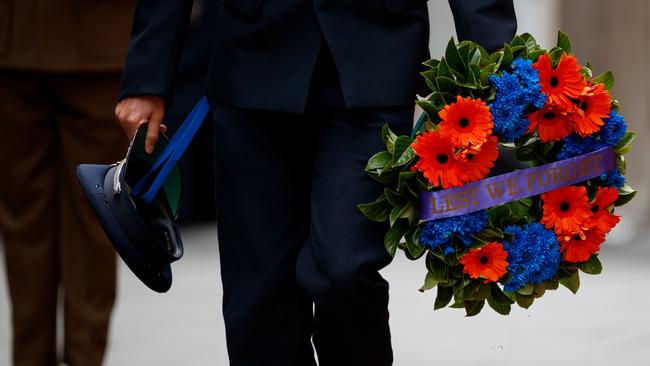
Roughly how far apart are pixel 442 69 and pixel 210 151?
5.36 m

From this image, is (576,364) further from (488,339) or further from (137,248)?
(137,248)

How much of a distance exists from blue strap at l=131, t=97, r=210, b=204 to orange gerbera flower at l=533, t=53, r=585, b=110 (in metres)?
0.86

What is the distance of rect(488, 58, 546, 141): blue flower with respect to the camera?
10.3 feet

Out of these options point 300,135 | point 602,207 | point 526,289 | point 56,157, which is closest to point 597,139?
point 602,207

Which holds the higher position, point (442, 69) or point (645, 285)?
point (442, 69)

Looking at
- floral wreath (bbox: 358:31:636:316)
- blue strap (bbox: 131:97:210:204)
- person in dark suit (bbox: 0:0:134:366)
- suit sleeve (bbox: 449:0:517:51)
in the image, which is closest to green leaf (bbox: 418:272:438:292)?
floral wreath (bbox: 358:31:636:316)

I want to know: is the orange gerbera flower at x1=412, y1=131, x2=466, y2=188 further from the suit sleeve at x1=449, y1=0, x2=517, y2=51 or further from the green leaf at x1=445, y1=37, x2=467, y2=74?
the suit sleeve at x1=449, y1=0, x2=517, y2=51

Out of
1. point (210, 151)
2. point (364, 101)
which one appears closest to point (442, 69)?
point (364, 101)

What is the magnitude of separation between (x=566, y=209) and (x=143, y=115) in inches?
41.4

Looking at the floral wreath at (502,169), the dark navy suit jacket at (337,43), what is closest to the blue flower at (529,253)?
the floral wreath at (502,169)

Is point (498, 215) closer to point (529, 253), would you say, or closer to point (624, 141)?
point (529, 253)

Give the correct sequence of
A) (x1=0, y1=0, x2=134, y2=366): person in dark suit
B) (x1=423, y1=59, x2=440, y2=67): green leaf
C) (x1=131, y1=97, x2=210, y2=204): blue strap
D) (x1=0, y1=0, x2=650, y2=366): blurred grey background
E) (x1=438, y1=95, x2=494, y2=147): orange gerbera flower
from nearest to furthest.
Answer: (x1=438, y1=95, x2=494, y2=147): orange gerbera flower < (x1=423, y1=59, x2=440, y2=67): green leaf < (x1=131, y1=97, x2=210, y2=204): blue strap < (x1=0, y1=0, x2=134, y2=366): person in dark suit < (x1=0, y1=0, x2=650, y2=366): blurred grey background

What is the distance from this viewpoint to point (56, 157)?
16.5 ft

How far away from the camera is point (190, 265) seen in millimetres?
7602
